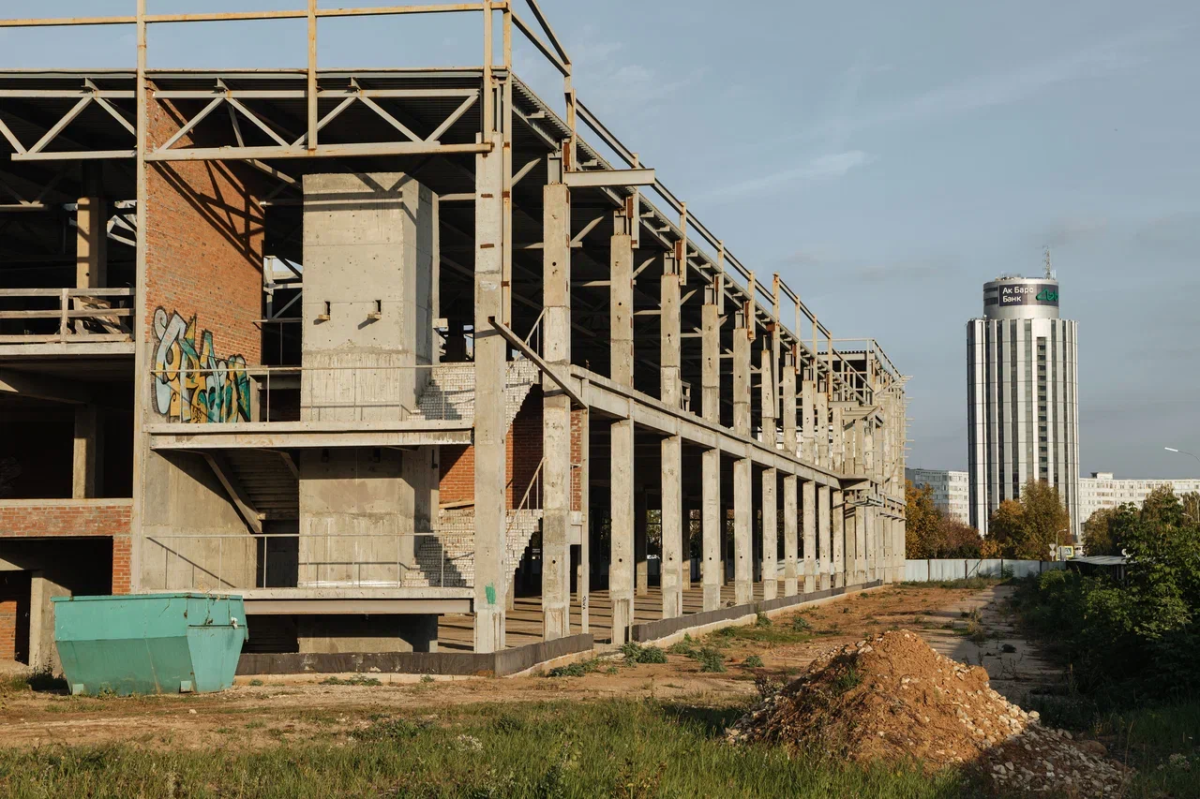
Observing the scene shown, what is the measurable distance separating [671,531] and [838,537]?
30.8m

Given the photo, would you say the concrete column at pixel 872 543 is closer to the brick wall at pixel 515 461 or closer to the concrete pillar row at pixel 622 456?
the concrete pillar row at pixel 622 456

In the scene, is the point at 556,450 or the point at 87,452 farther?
the point at 87,452

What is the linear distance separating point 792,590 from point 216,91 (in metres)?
32.7

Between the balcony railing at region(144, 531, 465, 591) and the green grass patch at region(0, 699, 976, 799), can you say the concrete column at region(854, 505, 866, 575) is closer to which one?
the balcony railing at region(144, 531, 465, 591)

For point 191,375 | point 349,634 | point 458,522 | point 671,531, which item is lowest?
point 349,634

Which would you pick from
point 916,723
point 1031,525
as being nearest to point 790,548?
point 916,723

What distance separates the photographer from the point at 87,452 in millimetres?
27453

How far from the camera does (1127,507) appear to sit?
2094 cm

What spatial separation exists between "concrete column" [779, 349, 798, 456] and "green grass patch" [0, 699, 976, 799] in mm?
36181

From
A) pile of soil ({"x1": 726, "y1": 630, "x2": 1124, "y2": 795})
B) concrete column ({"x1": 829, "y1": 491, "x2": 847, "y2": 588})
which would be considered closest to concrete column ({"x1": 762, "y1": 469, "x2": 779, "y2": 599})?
concrete column ({"x1": 829, "y1": 491, "x2": 847, "y2": 588})

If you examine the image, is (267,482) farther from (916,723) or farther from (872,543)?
(872,543)

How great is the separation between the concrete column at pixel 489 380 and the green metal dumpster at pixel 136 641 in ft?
17.7

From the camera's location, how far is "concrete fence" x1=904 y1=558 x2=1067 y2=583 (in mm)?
93938

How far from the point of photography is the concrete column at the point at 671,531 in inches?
1345
